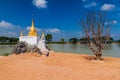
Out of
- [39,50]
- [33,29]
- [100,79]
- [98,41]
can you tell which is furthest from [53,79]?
[33,29]

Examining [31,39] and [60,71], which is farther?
[31,39]

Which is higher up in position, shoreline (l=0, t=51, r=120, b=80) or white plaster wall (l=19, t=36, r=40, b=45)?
white plaster wall (l=19, t=36, r=40, b=45)

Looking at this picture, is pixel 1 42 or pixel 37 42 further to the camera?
pixel 1 42

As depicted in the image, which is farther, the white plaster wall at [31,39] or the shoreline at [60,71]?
the white plaster wall at [31,39]

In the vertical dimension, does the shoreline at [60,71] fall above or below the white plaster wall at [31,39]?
below

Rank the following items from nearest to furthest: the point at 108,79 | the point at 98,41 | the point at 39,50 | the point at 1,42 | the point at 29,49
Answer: the point at 108,79 → the point at 98,41 → the point at 39,50 → the point at 29,49 → the point at 1,42

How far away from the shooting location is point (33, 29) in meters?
24.6

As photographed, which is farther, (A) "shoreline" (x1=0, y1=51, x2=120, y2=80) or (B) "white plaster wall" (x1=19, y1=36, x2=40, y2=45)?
(B) "white plaster wall" (x1=19, y1=36, x2=40, y2=45)

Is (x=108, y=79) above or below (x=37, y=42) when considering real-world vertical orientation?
below

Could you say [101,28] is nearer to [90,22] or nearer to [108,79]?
[90,22]

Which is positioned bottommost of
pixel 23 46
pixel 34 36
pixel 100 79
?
pixel 100 79

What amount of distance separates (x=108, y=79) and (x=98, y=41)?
844cm

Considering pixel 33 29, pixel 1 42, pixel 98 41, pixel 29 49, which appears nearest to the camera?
pixel 98 41

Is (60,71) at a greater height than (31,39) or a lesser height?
lesser
